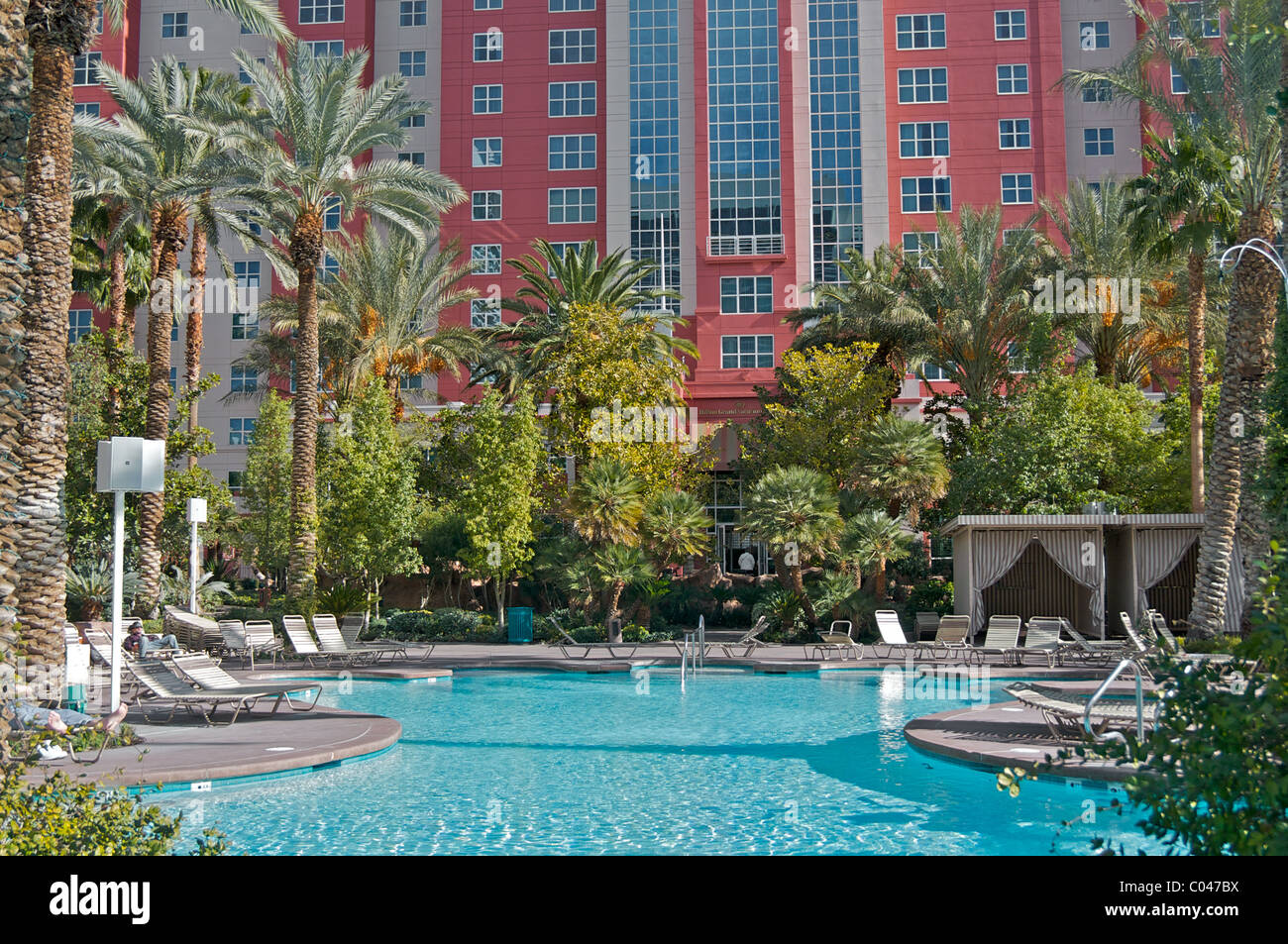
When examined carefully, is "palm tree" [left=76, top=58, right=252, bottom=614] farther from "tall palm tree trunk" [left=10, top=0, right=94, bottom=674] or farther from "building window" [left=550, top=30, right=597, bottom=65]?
"building window" [left=550, top=30, right=597, bottom=65]

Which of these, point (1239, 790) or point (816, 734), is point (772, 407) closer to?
point (816, 734)

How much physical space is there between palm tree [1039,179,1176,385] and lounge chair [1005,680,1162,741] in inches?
933

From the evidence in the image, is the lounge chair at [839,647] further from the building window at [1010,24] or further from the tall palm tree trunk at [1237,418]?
the building window at [1010,24]

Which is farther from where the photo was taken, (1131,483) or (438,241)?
(438,241)

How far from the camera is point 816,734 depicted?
13812mm

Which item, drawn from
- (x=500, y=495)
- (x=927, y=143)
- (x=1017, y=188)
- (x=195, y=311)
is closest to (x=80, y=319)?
(x=195, y=311)

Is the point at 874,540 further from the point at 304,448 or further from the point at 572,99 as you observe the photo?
the point at 572,99

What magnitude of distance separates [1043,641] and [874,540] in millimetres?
6576

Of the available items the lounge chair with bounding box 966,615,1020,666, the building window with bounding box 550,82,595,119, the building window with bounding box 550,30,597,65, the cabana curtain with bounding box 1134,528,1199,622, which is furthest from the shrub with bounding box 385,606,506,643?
the building window with bounding box 550,30,597,65

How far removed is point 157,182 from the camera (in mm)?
26234

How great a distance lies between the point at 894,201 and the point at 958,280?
1389cm

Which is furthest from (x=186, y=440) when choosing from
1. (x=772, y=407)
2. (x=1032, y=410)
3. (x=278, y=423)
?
(x=1032, y=410)

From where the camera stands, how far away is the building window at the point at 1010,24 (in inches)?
1828

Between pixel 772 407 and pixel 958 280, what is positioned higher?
pixel 958 280
